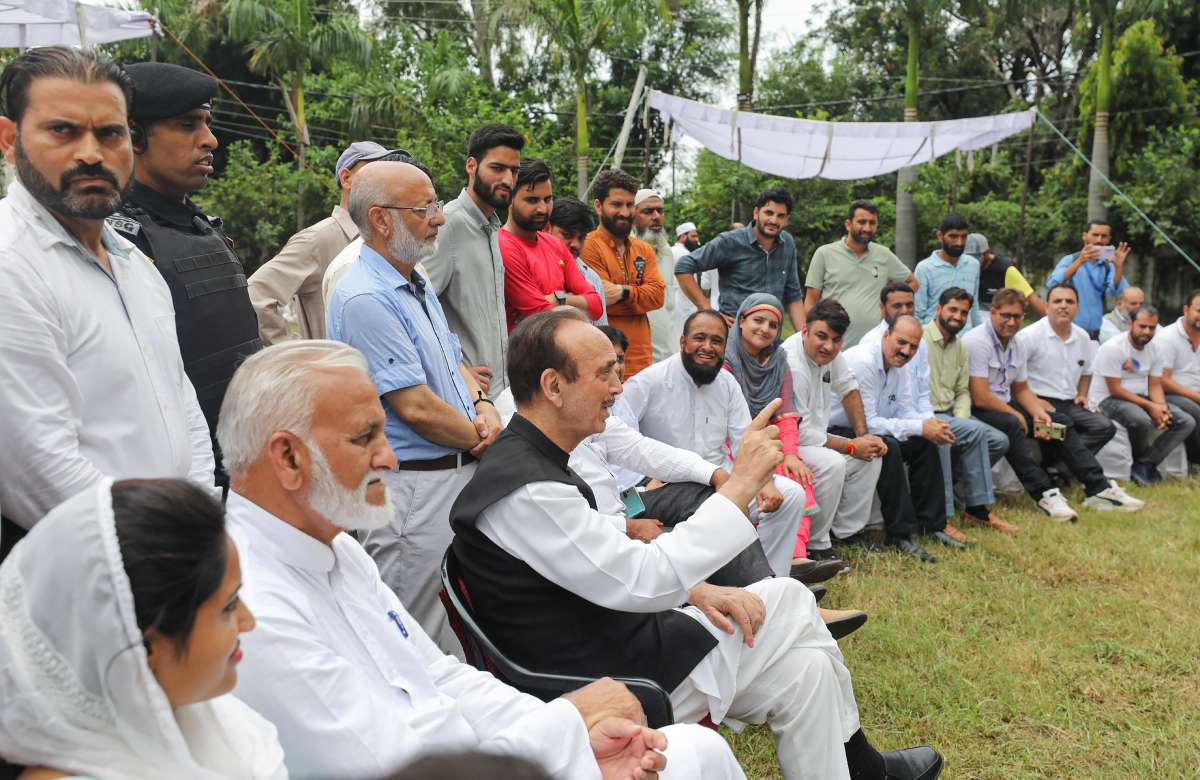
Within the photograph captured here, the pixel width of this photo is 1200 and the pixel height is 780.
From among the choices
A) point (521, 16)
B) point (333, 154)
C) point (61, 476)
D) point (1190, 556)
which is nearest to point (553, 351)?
point (61, 476)

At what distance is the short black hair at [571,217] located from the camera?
5590mm

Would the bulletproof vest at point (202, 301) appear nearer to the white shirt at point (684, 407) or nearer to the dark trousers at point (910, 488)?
the white shirt at point (684, 407)

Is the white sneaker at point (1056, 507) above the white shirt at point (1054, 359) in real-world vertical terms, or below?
below

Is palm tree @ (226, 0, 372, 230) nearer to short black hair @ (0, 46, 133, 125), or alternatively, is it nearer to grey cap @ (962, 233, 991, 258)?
grey cap @ (962, 233, 991, 258)

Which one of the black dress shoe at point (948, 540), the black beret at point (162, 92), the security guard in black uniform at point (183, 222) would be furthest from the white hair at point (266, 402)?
the black dress shoe at point (948, 540)

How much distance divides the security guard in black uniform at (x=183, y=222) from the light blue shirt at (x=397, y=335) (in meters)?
0.34

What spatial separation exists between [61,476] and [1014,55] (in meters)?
28.6

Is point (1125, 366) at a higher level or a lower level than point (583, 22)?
lower

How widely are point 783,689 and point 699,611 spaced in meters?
0.32

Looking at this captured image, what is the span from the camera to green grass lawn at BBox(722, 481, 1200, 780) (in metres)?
3.67

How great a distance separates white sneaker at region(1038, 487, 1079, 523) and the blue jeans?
41 cm

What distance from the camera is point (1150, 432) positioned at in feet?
27.1

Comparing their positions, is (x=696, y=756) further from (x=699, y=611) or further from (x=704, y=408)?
(x=704, y=408)

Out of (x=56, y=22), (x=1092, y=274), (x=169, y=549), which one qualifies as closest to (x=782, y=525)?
(x=169, y=549)
